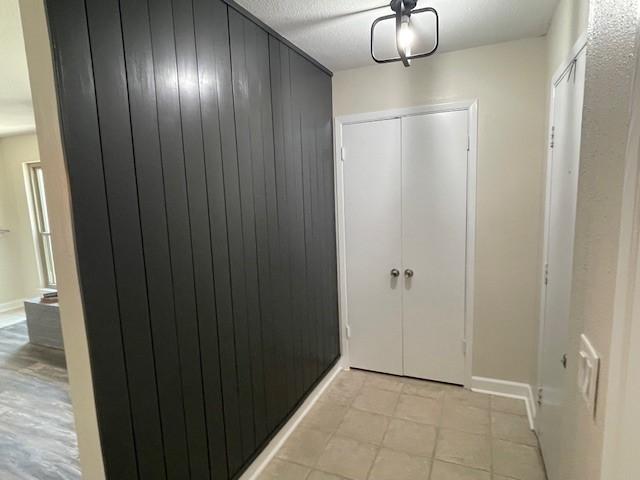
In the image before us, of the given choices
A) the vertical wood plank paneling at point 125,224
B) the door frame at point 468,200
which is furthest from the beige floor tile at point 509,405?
the vertical wood plank paneling at point 125,224

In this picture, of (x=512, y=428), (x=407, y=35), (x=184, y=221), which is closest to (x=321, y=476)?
(x=512, y=428)

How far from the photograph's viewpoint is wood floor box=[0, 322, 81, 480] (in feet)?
6.68

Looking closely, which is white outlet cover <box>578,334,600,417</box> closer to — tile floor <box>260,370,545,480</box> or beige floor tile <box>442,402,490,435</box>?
tile floor <box>260,370,545,480</box>

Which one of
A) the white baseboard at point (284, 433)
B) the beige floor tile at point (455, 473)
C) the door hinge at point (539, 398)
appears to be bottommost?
the beige floor tile at point (455, 473)

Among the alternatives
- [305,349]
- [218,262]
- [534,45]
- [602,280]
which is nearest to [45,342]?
[305,349]

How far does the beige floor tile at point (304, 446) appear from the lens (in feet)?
6.73

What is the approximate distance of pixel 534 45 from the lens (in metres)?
2.26

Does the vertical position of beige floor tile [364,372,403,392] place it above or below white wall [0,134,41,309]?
below

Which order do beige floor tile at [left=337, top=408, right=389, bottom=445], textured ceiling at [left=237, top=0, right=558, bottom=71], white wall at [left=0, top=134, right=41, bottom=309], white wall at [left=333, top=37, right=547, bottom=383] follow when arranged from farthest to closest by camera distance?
1. white wall at [left=0, top=134, right=41, bottom=309]
2. white wall at [left=333, top=37, right=547, bottom=383]
3. beige floor tile at [left=337, top=408, right=389, bottom=445]
4. textured ceiling at [left=237, top=0, right=558, bottom=71]

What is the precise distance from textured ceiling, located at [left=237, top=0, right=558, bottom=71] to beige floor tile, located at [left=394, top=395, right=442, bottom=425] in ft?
8.19

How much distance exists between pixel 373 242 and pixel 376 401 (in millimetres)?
1206

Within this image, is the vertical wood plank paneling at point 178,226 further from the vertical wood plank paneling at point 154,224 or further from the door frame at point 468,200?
the door frame at point 468,200

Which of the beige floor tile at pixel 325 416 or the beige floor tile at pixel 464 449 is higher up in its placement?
the beige floor tile at pixel 464 449

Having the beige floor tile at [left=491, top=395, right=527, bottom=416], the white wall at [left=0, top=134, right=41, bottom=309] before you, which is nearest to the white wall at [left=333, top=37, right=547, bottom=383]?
the beige floor tile at [left=491, top=395, right=527, bottom=416]
